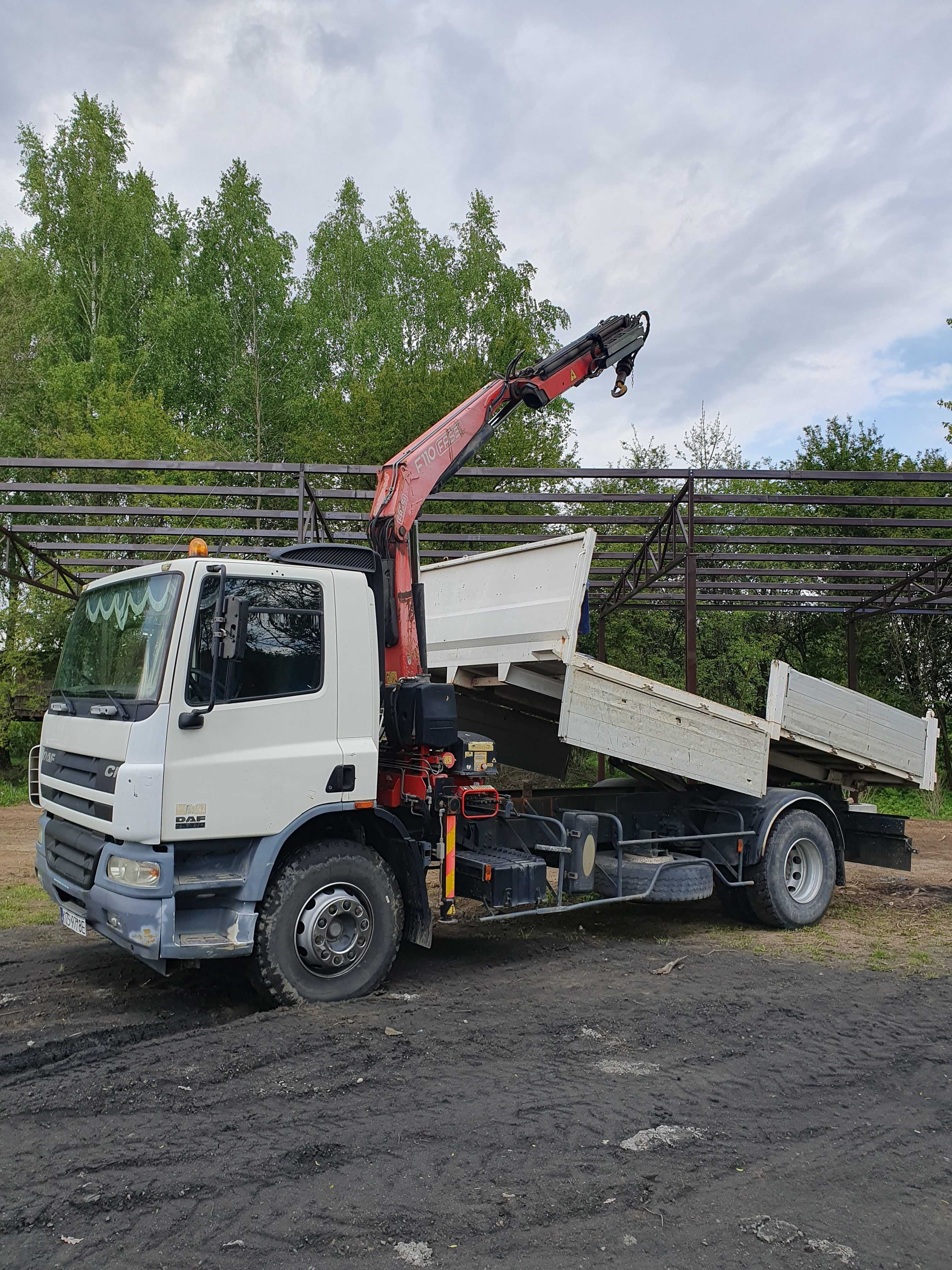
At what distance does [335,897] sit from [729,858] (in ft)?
12.7

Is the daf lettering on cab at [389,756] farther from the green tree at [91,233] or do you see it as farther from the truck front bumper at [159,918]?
the green tree at [91,233]

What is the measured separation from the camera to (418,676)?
648 cm

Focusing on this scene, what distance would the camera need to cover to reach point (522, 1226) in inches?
129

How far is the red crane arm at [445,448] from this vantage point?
6500 millimetres

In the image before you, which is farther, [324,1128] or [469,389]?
A: [469,389]

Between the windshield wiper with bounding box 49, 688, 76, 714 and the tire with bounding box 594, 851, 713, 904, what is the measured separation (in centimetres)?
396

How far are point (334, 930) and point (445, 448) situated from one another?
12.2 ft

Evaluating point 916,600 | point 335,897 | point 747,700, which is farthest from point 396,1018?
point 747,700

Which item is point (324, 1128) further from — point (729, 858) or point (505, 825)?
point (729, 858)

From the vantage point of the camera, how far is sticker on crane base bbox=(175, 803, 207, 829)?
502 cm

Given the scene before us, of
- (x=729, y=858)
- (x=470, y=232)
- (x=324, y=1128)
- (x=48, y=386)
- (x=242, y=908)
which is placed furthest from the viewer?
(x=470, y=232)

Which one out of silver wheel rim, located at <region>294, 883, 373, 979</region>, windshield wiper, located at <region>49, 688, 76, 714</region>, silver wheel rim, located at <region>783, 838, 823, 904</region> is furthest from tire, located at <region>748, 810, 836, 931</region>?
windshield wiper, located at <region>49, 688, 76, 714</region>

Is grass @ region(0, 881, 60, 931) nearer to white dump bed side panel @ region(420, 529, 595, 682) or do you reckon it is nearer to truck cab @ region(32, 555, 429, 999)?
truck cab @ region(32, 555, 429, 999)

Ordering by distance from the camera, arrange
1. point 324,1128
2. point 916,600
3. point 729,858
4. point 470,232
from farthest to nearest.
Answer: point 470,232 < point 916,600 < point 729,858 < point 324,1128
